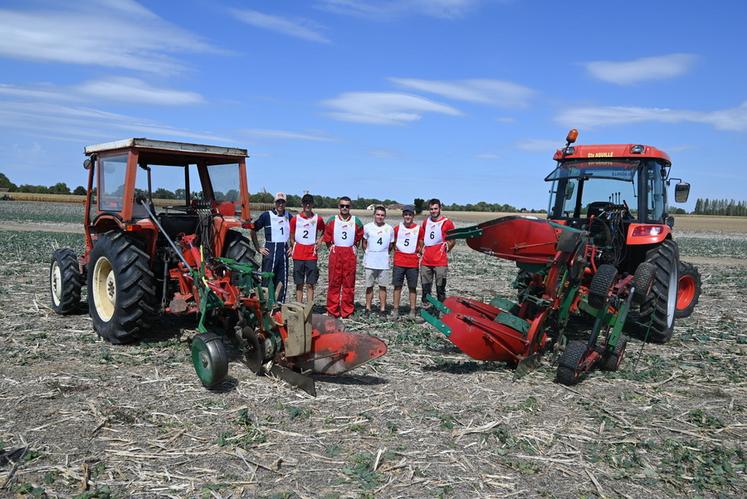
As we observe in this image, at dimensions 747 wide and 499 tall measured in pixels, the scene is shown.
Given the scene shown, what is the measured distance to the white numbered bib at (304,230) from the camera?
855cm

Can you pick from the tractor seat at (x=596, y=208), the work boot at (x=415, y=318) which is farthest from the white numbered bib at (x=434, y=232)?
the tractor seat at (x=596, y=208)

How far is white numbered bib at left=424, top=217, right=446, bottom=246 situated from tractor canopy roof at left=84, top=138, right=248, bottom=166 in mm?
2784

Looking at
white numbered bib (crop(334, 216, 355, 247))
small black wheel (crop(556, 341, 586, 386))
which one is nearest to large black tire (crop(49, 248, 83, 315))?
white numbered bib (crop(334, 216, 355, 247))

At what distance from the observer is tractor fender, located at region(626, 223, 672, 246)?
721 centimetres

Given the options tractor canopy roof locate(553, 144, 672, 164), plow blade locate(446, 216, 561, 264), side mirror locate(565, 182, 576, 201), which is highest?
tractor canopy roof locate(553, 144, 672, 164)

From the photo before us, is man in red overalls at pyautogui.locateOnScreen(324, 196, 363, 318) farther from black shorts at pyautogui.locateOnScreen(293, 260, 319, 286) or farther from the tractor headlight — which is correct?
the tractor headlight

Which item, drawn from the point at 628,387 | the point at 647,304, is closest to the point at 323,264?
the point at 647,304

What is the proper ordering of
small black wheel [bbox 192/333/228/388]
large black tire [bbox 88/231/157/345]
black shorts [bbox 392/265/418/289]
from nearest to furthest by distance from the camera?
small black wheel [bbox 192/333/228/388] → large black tire [bbox 88/231/157/345] → black shorts [bbox 392/265/418/289]

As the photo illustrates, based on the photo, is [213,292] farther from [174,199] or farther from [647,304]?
[647,304]

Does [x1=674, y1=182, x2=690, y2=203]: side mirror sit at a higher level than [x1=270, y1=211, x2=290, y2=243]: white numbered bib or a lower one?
higher

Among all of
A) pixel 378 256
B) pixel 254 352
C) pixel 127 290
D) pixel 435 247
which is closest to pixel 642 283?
pixel 435 247

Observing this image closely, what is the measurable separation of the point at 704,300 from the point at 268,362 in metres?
8.58

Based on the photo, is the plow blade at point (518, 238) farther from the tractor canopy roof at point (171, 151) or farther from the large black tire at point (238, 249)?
the tractor canopy roof at point (171, 151)

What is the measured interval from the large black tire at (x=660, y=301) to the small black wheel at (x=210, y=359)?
462 centimetres
